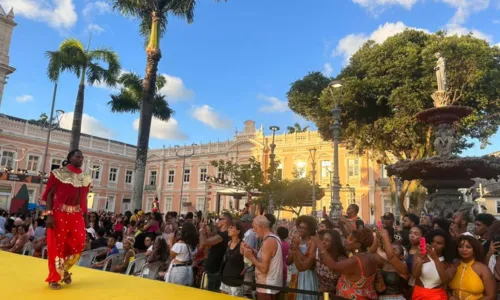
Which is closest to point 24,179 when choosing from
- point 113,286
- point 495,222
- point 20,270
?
point 20,270

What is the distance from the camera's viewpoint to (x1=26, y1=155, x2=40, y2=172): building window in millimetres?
34531

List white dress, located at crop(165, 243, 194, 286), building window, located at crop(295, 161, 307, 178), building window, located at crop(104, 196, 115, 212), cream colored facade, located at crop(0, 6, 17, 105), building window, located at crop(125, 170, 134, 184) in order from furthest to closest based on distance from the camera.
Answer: building window, located at crop(125, 170, 134, 184)
building window, located at crop(104, 196, 115, 212)
building window, located at crop(295, 161, 307, 178)
cream colored facade, located at crop(0, 6, 17, 105)
white dress, located at crop(165, 243, 194, 286)

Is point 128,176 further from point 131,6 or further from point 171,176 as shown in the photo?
point 131,6

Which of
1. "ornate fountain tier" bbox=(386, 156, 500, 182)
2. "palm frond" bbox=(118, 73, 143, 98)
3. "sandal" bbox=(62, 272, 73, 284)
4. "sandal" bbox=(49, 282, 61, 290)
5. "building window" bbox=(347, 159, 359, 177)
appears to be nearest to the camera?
"sandal" bbox=(49, 282, 61, 290)

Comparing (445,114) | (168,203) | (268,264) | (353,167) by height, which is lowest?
(268,264)

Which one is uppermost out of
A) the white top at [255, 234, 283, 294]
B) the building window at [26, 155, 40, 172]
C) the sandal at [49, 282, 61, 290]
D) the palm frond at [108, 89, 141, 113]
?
the palm frond at [108, 89, 141, 113]

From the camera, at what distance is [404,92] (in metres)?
17.6

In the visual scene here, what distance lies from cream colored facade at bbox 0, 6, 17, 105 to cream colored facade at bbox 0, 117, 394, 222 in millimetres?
4822

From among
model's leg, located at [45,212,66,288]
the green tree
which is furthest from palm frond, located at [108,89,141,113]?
model's leg, located at [45,212,66,288]

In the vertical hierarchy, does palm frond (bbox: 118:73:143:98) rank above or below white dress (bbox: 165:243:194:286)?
above

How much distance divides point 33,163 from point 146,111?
27233 mm

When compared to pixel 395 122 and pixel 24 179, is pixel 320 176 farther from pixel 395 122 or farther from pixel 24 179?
pixel 24 179

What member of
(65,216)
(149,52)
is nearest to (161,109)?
(149,52)

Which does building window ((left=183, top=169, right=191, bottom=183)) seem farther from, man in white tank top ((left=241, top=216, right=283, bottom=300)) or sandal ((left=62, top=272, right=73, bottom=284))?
man in white tank top ((left=241, top=216, right=283, bottom=300))
